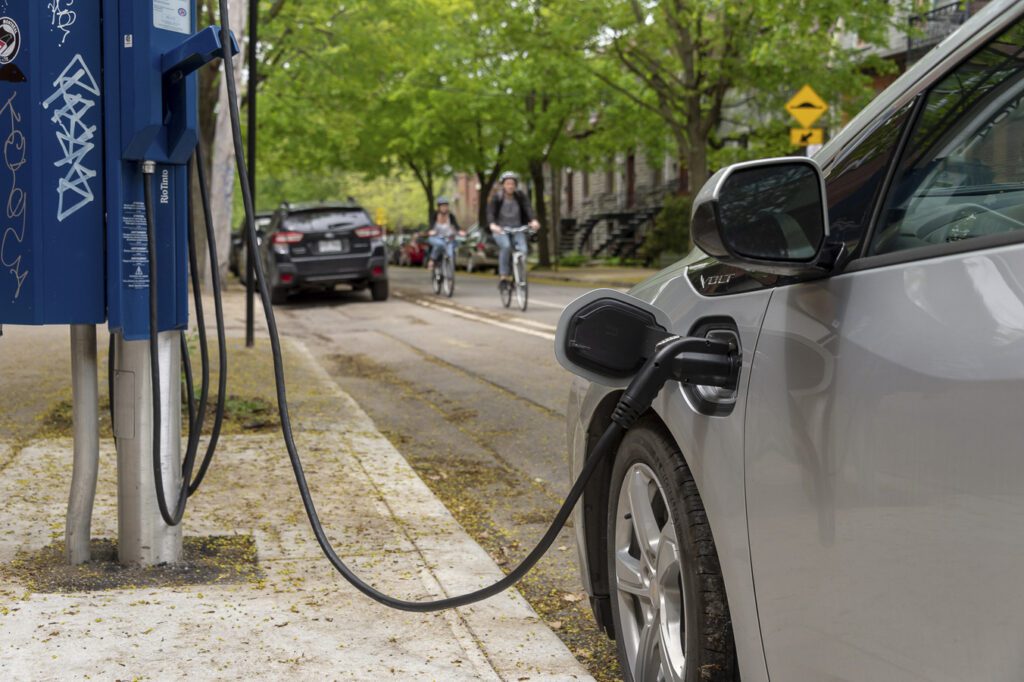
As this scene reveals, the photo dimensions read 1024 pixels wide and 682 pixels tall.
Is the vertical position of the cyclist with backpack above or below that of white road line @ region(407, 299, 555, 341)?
above

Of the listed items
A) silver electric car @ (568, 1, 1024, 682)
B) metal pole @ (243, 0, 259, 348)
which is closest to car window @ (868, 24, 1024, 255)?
silver electric car @ (568, 1, 1024, 682)

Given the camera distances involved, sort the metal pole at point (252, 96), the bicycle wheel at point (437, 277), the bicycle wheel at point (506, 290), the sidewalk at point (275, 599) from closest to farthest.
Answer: the sidewalk at point (275, 599) → the metal pole at point (252, 96) → the bicycle wheel at point (506, 290) → the bicycle wheel at point (437, 277)

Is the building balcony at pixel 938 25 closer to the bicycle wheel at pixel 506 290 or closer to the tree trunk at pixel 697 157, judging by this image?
the tree trunk at pixel 697 157

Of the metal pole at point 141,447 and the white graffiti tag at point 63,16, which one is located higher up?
the white graffiti tag at point 63,16

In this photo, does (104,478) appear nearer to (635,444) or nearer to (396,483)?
(396,483)

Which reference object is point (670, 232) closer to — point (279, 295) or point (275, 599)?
point (279, 295)

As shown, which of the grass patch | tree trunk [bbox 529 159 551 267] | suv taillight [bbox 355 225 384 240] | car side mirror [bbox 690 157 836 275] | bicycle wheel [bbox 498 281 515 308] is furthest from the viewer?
tree trunk [bbox 529 159 551 267]

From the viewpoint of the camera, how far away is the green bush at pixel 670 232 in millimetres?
37156

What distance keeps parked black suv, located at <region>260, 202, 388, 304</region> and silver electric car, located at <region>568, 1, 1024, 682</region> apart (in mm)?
18402

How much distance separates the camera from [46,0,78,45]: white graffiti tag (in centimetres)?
404

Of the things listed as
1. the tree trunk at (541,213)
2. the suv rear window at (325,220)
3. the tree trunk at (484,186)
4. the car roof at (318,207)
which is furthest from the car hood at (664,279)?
the tree trunk at (484,186)

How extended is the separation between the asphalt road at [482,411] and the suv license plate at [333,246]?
1901mm

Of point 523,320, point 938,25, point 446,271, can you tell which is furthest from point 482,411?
point 938,25

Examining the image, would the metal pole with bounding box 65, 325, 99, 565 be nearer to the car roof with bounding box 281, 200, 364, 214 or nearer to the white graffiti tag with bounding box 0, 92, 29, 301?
the white graffiti tag with bounding box 0, 92, 29, 301
